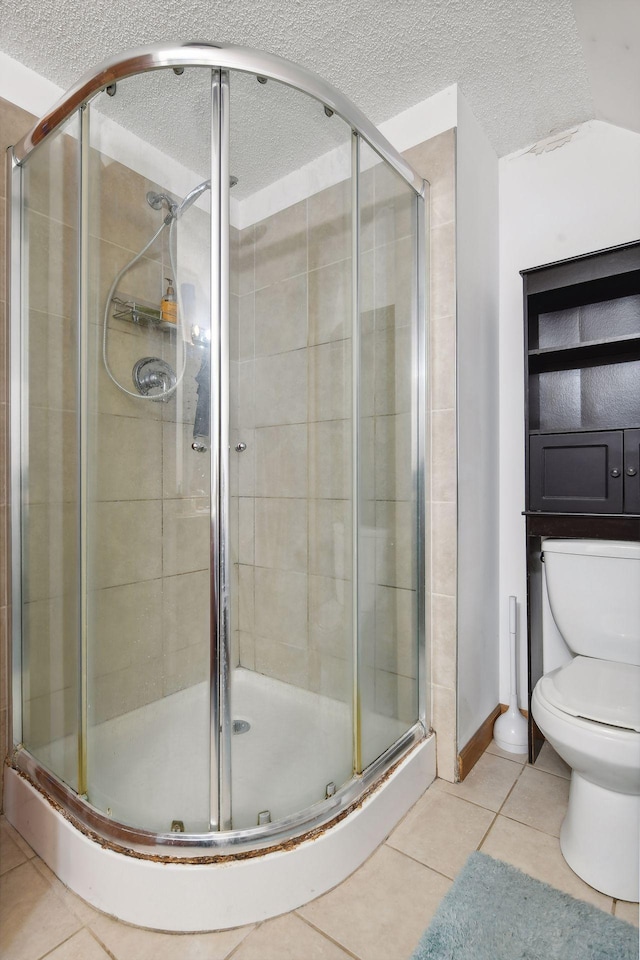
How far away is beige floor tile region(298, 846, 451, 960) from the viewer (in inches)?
45.7

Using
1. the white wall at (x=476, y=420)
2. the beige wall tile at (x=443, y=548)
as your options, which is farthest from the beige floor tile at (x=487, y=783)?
the beige wall tile at (x=443, y=548)

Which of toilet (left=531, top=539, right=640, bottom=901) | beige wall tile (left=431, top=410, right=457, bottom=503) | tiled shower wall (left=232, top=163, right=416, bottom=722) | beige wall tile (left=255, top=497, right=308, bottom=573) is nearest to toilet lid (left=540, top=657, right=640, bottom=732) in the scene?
toilet (left=531, top=539, right=640, bottom=901)

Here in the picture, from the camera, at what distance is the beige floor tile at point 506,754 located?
1901 millimetres

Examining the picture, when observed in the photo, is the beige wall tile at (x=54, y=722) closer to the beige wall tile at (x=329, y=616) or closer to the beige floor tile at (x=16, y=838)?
the beige floor tile at (x=16, y=838)

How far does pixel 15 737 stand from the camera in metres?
1.59

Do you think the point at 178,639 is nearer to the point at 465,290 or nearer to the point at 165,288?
the point at 165,288

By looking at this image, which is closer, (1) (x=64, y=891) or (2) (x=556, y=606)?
(1) (x=64, y=891)

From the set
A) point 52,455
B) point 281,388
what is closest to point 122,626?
point 52,455

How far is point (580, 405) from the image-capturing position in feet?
6.38

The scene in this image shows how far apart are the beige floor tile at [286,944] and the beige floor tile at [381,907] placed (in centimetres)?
3

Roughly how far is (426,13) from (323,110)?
450mm

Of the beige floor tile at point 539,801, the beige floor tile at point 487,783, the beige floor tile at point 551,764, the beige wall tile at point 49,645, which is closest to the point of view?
the beige wall tile at point 49,645

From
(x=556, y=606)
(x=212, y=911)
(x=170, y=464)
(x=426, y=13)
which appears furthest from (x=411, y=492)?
(x=426, y=13)

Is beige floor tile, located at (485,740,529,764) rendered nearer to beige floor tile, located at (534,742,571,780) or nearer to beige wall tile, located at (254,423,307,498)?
beige floor tile, located at (534,742,571,780)
